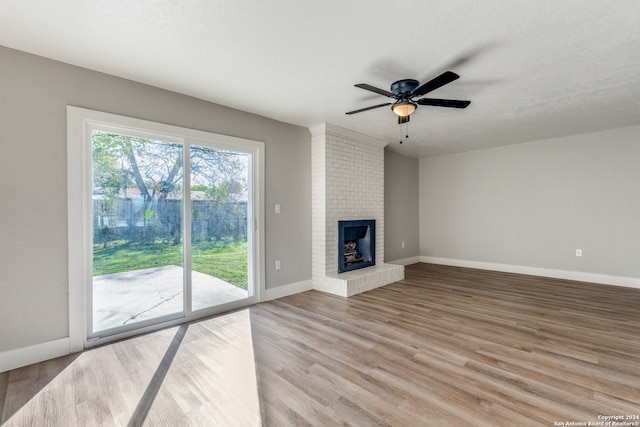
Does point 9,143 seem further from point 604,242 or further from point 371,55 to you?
point 604,242

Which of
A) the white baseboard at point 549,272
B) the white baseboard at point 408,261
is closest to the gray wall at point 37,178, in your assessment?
the white baseboard at point 408,261

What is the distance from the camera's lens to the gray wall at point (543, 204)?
15.1 ft

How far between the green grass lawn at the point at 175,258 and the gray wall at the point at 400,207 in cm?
340

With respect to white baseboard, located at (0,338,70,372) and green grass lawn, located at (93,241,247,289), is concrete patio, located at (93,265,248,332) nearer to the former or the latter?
green grass lawn, located at (93,241,247,289)

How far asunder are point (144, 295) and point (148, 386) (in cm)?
126

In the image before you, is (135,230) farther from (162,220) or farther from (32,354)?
(32,354)

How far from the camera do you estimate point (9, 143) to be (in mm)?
2289

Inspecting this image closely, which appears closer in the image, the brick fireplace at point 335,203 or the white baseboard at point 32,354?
the white baseboard at point 32,354

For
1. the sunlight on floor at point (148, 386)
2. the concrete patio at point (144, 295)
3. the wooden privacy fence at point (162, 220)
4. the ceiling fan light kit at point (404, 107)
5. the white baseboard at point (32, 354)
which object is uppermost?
the ceiling fan light kit at point (404, 107)

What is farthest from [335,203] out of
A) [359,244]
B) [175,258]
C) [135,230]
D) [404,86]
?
[135,230]

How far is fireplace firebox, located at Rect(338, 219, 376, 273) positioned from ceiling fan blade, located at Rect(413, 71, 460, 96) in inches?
99.9

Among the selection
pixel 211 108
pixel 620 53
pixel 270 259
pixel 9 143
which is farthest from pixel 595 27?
pixel 9 143

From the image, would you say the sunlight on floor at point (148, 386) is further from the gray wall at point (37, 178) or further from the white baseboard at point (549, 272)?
the white baseboard at point (549, 272)

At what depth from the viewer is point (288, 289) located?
4234mm
